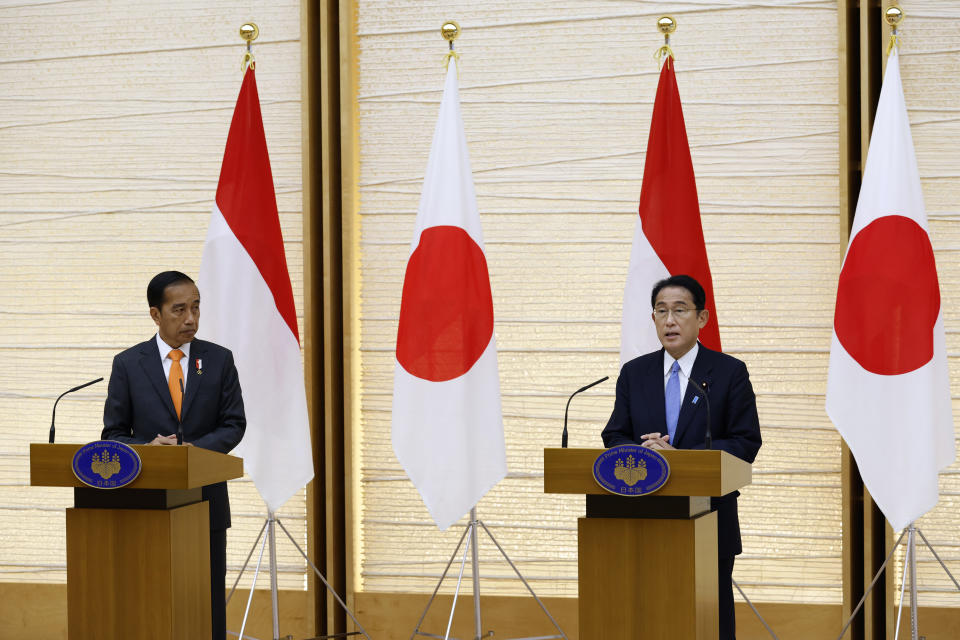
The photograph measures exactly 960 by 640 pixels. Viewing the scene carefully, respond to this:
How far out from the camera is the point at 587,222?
4863 mm

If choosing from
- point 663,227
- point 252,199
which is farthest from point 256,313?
point 663,227

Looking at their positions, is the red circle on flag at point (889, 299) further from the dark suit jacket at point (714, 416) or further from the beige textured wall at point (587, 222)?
the dark suit jacket at point (714, 416)

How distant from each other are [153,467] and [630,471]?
4.36 ft

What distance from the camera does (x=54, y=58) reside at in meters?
5.25

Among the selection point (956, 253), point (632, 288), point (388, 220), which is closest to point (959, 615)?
point (956, 253)

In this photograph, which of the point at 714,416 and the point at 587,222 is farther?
the point at 587,222

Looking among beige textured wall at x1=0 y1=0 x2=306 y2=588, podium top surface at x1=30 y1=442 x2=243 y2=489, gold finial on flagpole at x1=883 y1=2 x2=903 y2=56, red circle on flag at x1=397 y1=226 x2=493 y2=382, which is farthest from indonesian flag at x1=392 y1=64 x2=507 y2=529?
gold finial on flagpole at x1=883 y1=2 x2=903 y2=56

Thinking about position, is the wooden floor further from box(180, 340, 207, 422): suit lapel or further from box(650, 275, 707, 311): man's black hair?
box(650, 275, 707, 311): man's black hair

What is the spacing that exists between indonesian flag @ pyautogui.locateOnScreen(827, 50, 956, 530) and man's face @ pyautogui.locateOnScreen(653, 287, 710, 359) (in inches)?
34.2

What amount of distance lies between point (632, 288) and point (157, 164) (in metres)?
2.41

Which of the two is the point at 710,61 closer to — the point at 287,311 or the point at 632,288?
the point at 632,288

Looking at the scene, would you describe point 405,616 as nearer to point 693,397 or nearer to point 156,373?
point 156,373

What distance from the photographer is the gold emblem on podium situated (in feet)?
8.92

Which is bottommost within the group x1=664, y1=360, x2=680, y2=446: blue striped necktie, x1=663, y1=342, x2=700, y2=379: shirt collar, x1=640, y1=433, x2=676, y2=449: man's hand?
x1=640, y1=433, x2=676, y2=449: man's hand
